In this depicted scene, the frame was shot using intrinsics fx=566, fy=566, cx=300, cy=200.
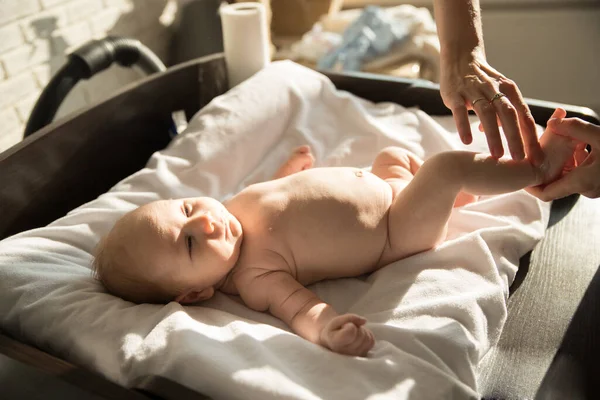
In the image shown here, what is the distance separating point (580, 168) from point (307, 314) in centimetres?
50

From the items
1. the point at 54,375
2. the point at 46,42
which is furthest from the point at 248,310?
the point at 46,42

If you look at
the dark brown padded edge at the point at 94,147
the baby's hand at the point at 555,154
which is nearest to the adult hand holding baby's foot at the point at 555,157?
the baby's hand at the point at 555,154

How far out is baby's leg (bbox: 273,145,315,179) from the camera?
1.31 metres

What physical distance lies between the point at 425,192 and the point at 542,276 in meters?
0.29

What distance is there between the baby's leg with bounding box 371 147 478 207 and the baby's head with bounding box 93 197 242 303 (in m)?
0.39

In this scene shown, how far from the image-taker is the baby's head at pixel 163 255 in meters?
0.97

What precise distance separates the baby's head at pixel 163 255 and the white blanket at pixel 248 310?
1.8 inches

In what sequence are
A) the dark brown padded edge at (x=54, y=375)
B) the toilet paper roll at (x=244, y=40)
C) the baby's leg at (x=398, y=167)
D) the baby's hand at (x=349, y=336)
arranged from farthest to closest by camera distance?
the toilet paper roll at (x=244, y=40) < the baby's leg at (x=398, y=167) < the baby's hand at (x=349, y=336) < the dark brown padded edge at (x=54, y=375)

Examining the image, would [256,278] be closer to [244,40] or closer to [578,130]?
[578,130]

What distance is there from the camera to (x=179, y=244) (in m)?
0.98

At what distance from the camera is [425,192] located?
3.26 ft

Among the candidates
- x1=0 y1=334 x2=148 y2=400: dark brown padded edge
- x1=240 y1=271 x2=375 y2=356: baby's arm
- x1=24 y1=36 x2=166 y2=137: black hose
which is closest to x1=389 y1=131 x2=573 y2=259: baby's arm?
x1=240 y1=271 x2=375 y2=356: baby's arm

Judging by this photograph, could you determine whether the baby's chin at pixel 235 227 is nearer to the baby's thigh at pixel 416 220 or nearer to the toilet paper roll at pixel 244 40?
the baby's thigh at pixel 416 220

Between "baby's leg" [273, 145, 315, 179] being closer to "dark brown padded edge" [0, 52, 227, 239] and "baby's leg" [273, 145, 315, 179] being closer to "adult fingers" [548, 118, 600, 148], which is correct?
"dark brown padded edge" [0, 52, 227, 239]
